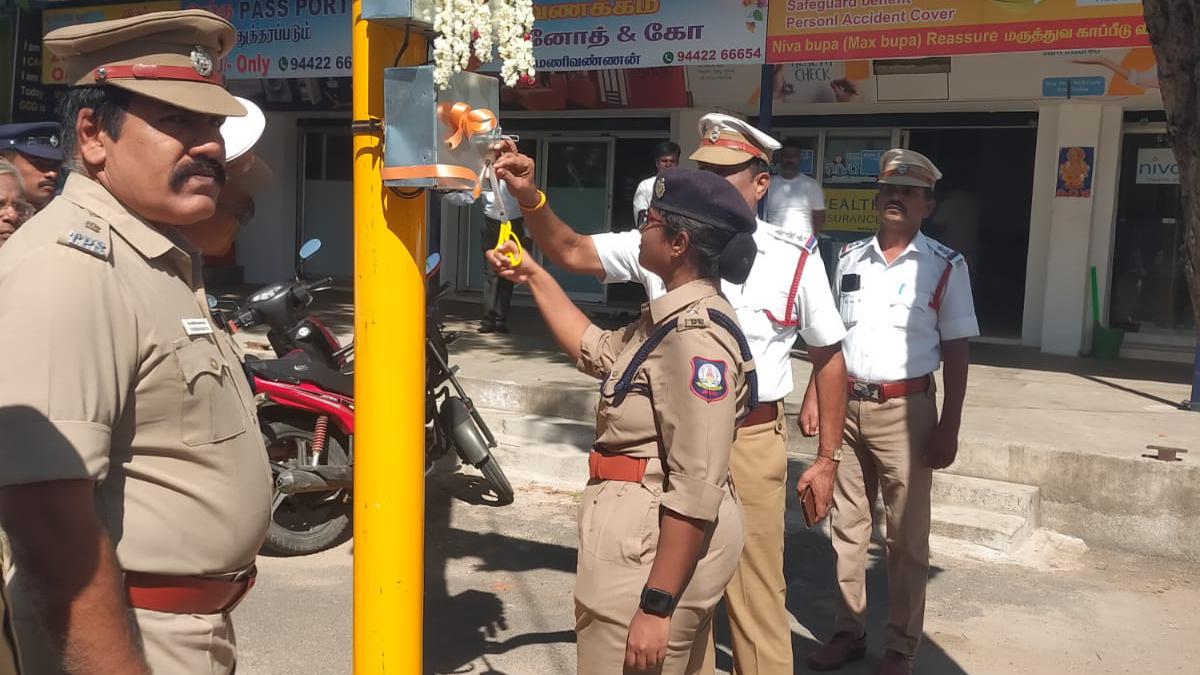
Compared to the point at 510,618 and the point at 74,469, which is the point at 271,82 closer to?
the point at 510,618

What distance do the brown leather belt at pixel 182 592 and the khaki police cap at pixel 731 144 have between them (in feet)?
7.58

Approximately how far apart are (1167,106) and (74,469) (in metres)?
2.29

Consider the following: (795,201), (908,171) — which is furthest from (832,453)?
(795,201)

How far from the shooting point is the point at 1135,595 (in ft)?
18.0

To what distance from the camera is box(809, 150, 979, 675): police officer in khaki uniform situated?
447cm

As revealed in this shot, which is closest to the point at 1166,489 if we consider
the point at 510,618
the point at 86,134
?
the point at 510,618

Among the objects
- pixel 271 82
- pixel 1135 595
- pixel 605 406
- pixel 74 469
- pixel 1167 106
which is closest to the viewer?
pixel 74 469

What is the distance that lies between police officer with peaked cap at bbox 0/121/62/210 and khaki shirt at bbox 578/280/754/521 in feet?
8.57

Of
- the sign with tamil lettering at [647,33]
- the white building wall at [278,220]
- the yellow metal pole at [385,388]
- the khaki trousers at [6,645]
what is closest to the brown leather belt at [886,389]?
the yellow metal pole at [385,388]

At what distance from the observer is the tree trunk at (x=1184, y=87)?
234 centimetres

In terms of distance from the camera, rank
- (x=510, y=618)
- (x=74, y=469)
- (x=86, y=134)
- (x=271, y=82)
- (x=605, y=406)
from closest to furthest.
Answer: (x=74, y=469)
(x=86, y=134)
(x=605, y=406)
(x=510, y=618)
(x=271, y=82)

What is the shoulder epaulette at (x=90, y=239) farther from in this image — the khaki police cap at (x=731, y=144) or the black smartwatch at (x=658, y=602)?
the khaki police cap at (x=731, y=144)

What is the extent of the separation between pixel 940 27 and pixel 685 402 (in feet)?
22.9

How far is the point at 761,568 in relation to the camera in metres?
3.79
